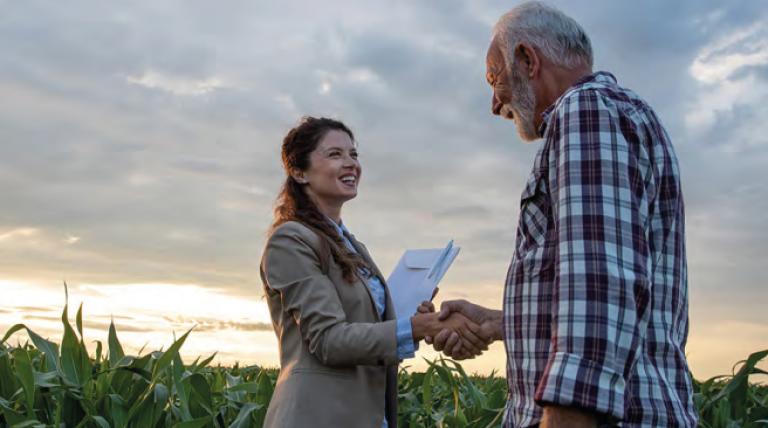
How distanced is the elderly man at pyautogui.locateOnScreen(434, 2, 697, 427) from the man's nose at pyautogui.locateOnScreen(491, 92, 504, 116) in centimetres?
17

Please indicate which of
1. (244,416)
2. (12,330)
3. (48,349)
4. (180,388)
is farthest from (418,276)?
(12,330)

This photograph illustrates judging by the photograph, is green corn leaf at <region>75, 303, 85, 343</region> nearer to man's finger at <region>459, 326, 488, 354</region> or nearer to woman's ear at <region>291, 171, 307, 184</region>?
woman's ear at <region>291, 171, 307, 184</region>

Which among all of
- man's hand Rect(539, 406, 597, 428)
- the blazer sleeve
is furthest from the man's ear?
the blazer sleeve

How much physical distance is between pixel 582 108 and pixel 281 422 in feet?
5.26

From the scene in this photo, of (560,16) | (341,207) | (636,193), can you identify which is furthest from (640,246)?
(341,207)

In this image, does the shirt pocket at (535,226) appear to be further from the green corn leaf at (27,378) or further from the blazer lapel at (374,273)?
the green corn leaf at (27,378)

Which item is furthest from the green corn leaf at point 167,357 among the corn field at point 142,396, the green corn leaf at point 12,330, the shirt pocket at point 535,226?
the shirt pocket at point 535,226

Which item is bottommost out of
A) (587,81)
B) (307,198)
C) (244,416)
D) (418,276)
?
(244,416)

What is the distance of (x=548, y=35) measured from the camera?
2068 mm

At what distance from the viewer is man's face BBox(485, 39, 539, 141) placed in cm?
212

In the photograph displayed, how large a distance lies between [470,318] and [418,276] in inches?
11.7

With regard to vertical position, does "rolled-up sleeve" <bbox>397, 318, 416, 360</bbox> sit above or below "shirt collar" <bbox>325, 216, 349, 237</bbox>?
below

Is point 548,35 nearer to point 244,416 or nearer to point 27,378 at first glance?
point 244,416

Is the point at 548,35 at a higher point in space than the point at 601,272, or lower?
higher
